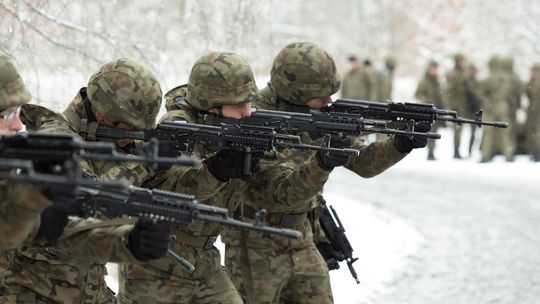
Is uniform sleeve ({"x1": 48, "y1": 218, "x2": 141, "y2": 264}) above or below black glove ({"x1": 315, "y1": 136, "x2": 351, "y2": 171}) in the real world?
below

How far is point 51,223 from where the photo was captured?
16.3 ft

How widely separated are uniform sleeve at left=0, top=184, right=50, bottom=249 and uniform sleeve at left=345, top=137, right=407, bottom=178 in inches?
148

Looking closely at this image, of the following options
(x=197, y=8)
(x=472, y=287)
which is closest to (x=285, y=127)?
(x=472, y=287)

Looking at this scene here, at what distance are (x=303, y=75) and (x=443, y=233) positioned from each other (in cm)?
746

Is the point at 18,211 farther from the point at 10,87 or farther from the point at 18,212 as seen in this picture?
the point at 10,87

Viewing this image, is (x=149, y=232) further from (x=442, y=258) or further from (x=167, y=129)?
(x=442, y=258)

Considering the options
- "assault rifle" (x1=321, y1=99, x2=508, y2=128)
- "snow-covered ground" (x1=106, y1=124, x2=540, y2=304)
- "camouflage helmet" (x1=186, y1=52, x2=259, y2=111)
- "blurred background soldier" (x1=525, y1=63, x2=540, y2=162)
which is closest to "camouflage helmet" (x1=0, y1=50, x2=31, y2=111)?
"camouflage helmet" (x1=186, y1=52, x2=259, y2=111)

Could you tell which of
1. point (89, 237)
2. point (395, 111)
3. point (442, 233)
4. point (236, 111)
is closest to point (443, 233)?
point (442, 233)

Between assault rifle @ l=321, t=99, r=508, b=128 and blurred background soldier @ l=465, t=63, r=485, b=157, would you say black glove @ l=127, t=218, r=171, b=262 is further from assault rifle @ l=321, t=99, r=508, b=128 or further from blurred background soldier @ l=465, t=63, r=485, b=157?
blurred background soldier @ l=465, t=63, r=485, b=157

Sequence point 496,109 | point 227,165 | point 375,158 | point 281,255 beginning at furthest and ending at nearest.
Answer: point 496,109 → point 375,158 → point 281,255 → point 227,165

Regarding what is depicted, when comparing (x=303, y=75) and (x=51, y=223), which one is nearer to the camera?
(x=51, y=223)

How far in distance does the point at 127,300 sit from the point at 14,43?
3.48 meters

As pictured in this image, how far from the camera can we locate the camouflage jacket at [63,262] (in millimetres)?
5980

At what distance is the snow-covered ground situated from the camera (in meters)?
11.6
